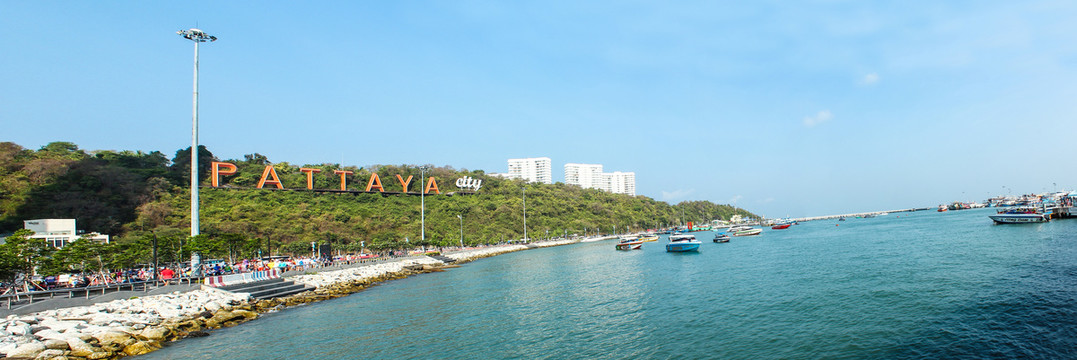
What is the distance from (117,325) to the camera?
16.9 meters

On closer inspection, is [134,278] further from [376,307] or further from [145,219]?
[145,219]

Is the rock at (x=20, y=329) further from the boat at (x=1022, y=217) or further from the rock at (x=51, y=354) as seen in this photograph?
the boat at (x=1022, y=217)

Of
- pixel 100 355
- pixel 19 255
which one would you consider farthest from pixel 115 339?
pixel 19 255

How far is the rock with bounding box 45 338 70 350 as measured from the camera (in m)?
14.2

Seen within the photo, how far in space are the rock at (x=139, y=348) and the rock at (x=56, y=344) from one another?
1.44 m

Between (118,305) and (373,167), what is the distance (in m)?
87.7

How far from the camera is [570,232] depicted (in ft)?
340

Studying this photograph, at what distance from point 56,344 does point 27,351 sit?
90cm

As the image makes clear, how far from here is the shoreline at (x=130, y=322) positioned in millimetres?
14297

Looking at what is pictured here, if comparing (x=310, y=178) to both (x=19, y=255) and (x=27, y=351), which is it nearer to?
(x=19, y=255)

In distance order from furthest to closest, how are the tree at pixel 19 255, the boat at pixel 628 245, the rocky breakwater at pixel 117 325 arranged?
the boat at pixel 628 245 → the tree at pixel 19 255 → the rocky breakwater at pixel 117 325

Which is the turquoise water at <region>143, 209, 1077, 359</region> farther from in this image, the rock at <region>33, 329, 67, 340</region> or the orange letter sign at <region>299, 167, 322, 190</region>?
the orange letter sign at <region>299, 167, 322, 190</region>

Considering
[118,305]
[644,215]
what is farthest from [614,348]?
[644,215]

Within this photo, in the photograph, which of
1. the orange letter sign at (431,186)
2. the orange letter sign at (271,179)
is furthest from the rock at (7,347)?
the orange letter sign at (431,186)
